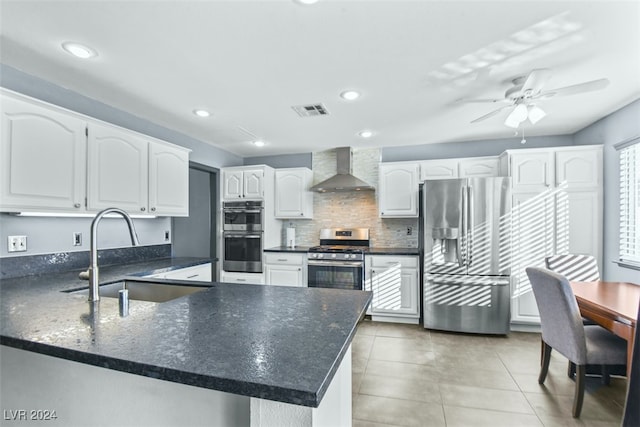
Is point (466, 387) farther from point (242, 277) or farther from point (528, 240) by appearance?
point (242, 277)

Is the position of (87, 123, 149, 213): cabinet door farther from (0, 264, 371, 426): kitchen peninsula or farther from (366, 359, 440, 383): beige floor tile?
(366, 359, 440, 383): beige floor tile

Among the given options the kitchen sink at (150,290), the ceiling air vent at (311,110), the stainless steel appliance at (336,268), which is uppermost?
the ceiling air vent at (311,110)

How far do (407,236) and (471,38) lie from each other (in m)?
2.99

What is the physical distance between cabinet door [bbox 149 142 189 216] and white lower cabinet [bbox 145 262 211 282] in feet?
2.03

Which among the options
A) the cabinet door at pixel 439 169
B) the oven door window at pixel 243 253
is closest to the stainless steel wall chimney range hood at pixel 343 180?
the cabinet door at pixel 439 169

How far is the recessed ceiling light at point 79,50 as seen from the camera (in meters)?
1.86

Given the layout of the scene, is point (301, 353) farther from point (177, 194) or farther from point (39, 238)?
point (177, 194)

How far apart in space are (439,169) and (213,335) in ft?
12.3

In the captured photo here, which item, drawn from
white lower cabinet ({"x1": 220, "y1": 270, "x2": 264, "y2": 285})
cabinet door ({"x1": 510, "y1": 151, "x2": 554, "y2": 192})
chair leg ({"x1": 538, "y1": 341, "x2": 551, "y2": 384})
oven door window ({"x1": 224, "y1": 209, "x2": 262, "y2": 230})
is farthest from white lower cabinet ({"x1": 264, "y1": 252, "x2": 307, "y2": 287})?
cabinet door ({"x1": 510, "y1": 151, "x2": 554, "y2": 192})

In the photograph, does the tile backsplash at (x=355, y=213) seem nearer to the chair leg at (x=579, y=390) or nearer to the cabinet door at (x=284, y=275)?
the cabinet door at (x=284, y=275)

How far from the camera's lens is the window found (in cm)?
279

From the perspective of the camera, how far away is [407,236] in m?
Result: 4.43

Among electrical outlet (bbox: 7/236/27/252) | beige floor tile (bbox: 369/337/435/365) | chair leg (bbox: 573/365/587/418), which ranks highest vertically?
electrical outlet (bbox: 7/236/27/252)

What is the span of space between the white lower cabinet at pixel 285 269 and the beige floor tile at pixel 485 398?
225 centimetres
